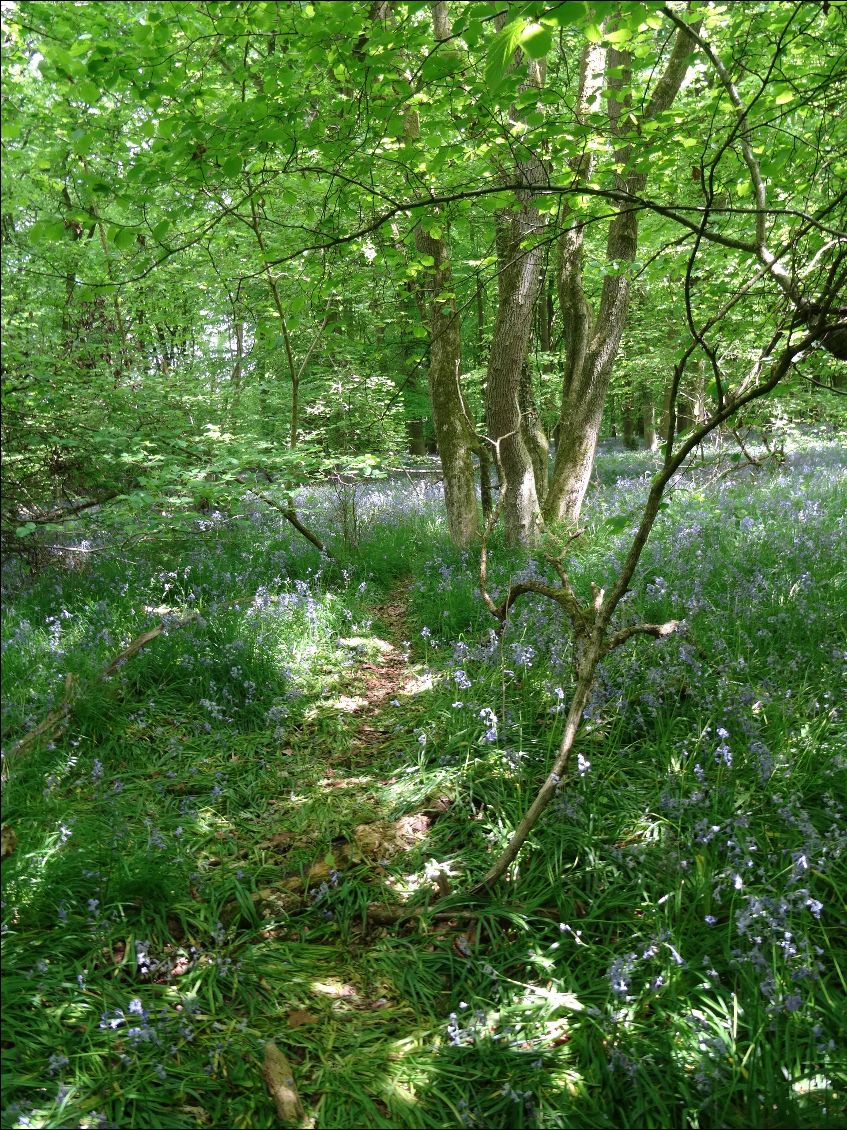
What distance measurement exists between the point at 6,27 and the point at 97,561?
209 inches

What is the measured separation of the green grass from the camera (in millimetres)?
2188

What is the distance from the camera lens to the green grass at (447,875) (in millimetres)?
2188

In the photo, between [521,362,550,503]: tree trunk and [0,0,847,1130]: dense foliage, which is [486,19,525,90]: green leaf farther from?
[521,362,550,503]: tree trunk

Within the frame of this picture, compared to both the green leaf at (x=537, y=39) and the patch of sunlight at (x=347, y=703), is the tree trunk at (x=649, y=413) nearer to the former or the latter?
the patch of sunlight at (x=347, y=703)

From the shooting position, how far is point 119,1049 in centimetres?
230

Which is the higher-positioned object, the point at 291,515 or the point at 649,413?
the point at 649,413

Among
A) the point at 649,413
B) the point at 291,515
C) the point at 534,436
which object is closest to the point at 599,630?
the point at 291,515

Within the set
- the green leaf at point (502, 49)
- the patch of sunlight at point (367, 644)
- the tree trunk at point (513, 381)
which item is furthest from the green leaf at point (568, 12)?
the tree trunk at point (513, 381)

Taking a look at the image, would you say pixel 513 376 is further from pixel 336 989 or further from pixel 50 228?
pixel 336 989

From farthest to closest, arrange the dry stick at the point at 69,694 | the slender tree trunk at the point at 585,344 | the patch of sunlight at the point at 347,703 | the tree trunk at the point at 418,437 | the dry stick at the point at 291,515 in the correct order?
1. the tree trunk at the point at 418,437
2. the slender tree trunk at the point at 585,344
3. the dry stick at the point at 291,515
4. the patch of sunlight at the point at 347,703
5. the dry stick at the point at 69,694

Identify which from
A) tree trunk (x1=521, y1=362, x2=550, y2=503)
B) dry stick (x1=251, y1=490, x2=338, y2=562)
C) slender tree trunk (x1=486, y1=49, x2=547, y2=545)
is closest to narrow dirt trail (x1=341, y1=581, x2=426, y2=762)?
dry stick (x1=251, y1=490, x2=338, y2=562)

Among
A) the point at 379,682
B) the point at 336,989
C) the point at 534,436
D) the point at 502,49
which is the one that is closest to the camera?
the point at 502,49

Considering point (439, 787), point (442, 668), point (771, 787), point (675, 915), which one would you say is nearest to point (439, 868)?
point (439, 787)

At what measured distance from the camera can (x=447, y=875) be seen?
3.17 m
